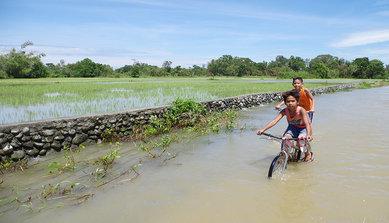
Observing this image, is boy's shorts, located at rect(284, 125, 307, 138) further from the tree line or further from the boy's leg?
the tree line

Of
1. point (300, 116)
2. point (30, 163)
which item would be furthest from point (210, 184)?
point (30, 163)

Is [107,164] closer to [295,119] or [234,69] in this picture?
[295,119]

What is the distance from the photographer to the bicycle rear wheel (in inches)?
220

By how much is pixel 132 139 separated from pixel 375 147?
232 inches

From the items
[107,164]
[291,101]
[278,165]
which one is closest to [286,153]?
[278,165]

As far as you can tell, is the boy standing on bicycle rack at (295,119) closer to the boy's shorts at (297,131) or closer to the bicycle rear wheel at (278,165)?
the boy's shorts at (297,131)

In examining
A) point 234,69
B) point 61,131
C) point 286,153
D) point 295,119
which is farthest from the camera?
point 234,69

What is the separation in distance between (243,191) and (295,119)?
1692 millimetres

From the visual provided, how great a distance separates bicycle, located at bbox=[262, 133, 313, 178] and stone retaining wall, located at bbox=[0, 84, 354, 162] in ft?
15.3

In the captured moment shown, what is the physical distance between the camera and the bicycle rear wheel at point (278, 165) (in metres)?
5.60

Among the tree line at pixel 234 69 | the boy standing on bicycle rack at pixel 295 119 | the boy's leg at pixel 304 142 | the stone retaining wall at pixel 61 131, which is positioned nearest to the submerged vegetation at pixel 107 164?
the stone retaining wall at pixel 61 131

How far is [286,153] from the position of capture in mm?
5609

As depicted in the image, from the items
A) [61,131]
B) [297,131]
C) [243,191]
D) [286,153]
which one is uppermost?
[297,131]

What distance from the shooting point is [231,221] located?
4.32 meters
